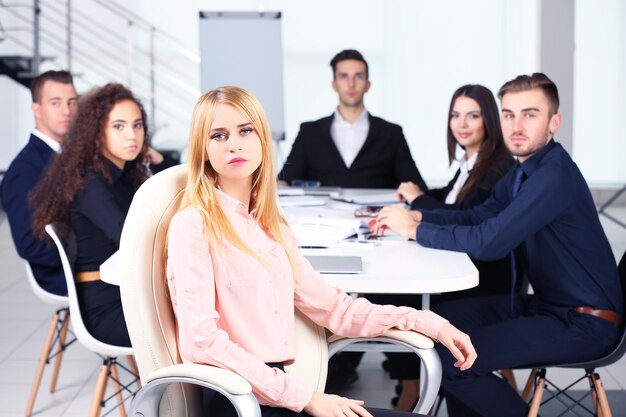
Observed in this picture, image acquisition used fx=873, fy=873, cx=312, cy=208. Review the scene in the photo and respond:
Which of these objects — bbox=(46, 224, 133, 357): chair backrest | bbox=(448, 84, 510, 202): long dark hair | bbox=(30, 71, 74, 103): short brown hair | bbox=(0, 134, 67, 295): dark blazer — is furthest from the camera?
bbox=(30, 71, 74, 103): short brown hair

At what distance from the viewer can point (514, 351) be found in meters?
2.37

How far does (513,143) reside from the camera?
261cm

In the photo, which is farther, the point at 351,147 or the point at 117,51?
the point at 117,51

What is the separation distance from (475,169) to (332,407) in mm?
1702

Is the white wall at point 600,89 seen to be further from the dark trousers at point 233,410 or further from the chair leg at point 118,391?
the dark trousers at point 233,410

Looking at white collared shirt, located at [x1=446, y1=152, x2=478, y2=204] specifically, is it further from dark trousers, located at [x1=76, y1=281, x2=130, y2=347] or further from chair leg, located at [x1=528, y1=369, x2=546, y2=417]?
dark trousers, located at [x1=76, y1=281, x2=130, y2=347]

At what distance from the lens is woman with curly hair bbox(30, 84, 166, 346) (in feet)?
8.84

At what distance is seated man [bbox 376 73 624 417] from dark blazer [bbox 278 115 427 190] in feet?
5.40

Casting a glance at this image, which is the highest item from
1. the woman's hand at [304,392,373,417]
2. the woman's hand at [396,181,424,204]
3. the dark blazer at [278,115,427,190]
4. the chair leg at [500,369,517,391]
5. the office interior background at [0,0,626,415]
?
the office interior background at [0,0,626,415]

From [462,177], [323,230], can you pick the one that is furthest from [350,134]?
[323,230]

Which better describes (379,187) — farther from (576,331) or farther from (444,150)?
(444,150)

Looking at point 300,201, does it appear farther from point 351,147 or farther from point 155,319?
point 155,319

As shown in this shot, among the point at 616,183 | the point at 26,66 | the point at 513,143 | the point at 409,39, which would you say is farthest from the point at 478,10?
the point at 513,143

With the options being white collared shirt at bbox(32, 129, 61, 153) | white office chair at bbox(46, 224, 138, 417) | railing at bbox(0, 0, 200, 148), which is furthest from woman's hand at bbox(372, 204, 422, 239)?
railing at bbox(0, 0, 200, 148)
